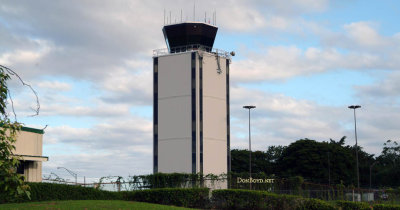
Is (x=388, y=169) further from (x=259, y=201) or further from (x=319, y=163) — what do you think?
(x=259, y=201)

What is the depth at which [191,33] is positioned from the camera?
254 ft

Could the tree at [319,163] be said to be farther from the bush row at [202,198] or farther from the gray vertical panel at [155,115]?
the bush row at [202,198]

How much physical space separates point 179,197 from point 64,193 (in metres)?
8.43

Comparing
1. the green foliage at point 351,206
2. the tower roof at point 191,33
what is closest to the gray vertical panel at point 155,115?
the tower roof at point 191,33

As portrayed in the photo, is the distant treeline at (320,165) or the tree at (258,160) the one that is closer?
the distant treeline at (320,165)

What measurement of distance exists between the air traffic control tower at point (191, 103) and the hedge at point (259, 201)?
116 ft

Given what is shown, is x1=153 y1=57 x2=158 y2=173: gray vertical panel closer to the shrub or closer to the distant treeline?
the distant treeline

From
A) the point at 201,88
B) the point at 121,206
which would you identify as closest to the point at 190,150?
the point at 201,88

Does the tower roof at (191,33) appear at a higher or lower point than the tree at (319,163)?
higher

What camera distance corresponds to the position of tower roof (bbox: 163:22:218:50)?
77.1m

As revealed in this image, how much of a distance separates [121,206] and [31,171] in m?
15.6

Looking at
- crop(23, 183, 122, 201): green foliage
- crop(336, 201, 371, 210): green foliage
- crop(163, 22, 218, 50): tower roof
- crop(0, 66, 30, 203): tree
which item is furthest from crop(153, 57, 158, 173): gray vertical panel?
crop(0, 66, 30, 203): tree

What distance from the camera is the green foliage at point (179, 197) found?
127ft

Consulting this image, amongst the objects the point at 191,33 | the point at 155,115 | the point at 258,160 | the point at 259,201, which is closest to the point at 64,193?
the point at 259,201
